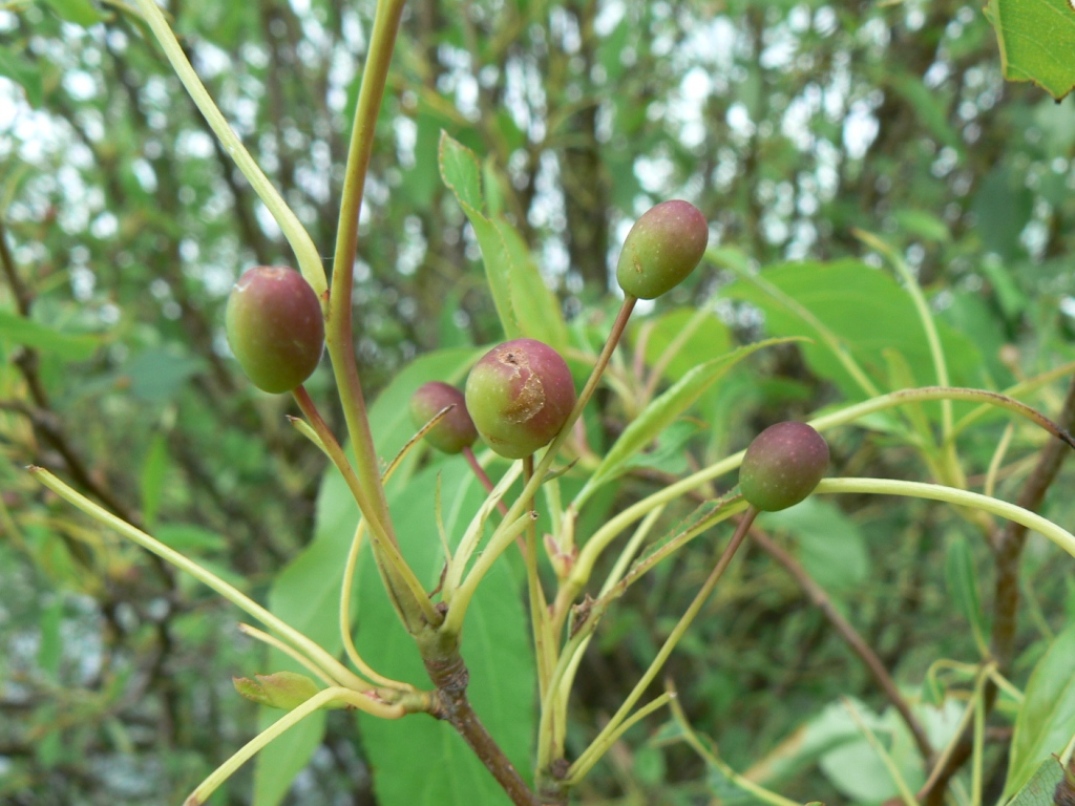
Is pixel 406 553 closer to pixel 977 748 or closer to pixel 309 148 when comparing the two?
pixel 977 748

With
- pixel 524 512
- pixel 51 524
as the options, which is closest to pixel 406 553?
pixel 524 512

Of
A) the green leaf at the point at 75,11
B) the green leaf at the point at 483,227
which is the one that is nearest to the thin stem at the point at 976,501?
the green leaf at the point at 483,227

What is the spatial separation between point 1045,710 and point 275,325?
33 centimetres

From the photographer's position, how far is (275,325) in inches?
9.1

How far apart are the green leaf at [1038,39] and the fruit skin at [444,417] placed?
249 mm

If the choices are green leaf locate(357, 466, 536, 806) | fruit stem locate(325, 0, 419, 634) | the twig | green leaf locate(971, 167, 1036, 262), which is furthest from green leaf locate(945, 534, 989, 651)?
green leaf locate(971, 167, 1036, 262)

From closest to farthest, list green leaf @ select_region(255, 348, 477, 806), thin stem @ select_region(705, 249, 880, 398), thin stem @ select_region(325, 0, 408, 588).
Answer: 1. thin stem @ select_region(325, 0, 408, 588)
2. green leaf @ select_region(255, 348, 477, 806)
3. thin stem @ select_region(705, 249, 880, 398)

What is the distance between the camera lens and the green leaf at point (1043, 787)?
24 cm

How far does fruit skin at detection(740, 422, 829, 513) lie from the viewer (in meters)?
0.28

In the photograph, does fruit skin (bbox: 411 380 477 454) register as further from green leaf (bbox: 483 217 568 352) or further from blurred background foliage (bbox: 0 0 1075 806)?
blurred background foliage (bbox: 0 0 1075 806)

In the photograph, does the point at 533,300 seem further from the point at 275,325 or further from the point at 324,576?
the point at 275,325

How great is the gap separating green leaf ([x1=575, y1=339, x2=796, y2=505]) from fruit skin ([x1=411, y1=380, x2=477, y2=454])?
56 millimetres

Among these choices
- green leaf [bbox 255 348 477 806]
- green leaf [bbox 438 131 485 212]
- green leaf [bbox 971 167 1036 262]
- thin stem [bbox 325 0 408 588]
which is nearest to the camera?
thin stem [bbox 325 0 408 588]

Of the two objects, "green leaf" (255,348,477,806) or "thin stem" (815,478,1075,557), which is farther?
"green leaf" (255,348,477,806)
